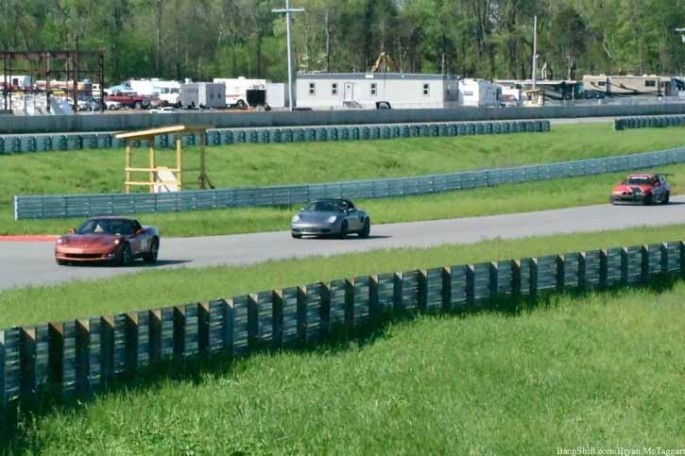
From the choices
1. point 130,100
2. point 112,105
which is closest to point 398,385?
point 112,105

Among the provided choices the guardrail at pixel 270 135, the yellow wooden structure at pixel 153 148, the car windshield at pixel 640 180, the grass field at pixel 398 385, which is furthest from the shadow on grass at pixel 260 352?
the guardrail at pixel 270 135

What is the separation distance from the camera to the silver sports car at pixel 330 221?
138 ft

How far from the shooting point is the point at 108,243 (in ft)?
111

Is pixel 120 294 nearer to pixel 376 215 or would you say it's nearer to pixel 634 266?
pixel 634 266

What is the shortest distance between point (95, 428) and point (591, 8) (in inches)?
6758

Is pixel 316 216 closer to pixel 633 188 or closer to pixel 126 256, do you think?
pixel 126 256

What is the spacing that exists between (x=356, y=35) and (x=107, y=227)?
12960 cm

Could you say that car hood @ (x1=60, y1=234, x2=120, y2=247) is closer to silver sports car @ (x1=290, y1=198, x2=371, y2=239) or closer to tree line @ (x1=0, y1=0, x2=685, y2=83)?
silver sports car @ (x1=290, y1=198, x2=371, y2=239)

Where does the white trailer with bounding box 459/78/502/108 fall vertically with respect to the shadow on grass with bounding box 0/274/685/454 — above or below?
above

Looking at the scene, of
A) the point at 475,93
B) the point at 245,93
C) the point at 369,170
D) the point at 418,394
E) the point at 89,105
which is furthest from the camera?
the point at 475,93

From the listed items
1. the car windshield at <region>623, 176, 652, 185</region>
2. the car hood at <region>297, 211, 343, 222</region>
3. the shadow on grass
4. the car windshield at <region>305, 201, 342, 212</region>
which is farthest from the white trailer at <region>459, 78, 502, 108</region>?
the shadow on grass

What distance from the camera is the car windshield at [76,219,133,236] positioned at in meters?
34.7

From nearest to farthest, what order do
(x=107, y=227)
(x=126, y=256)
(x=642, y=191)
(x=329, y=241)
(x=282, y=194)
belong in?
(x=126, y=256), (x=107, y=227), (x=329, y=241), (x=282, y=194), (x=642, y=191)

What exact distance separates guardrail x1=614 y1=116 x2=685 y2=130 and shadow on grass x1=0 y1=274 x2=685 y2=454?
5991 centimetres
